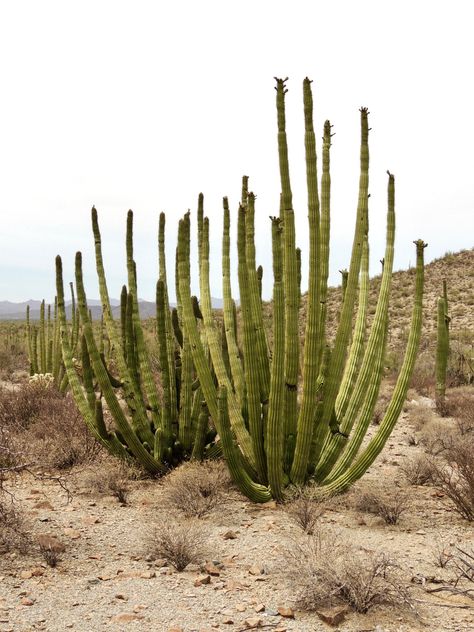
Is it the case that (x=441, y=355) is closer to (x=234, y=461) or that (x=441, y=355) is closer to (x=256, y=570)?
(x=234, y=461)

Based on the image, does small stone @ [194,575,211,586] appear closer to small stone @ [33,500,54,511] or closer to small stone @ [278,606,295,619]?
small stone @ [278,606,295,619]

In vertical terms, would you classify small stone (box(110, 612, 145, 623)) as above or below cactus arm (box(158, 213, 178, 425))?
below

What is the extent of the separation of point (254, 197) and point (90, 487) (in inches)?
138

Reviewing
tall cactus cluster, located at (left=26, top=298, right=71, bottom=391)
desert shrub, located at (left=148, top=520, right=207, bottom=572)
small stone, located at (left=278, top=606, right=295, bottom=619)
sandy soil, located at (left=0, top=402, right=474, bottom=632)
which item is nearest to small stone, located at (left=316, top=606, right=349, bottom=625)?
sandy soil, located at (left=0, top=402, right=474, bottom=632)

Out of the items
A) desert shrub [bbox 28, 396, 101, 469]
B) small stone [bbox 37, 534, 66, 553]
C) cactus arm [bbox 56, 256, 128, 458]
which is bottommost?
small stone [bbox 37, 534, 66, 553]

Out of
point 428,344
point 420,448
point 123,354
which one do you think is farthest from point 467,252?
point 123,354

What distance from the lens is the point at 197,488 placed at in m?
6.32

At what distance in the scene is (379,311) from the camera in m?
6.52

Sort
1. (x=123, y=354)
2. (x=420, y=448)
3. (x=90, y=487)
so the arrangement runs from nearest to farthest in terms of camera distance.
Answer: (x=90, y=487)
(x=123, y=354)
(x=420, y=448)

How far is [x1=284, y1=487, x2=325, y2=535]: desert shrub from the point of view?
544cm

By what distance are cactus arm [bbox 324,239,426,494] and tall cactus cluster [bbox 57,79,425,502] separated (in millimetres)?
12

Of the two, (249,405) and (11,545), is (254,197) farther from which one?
(11,545)

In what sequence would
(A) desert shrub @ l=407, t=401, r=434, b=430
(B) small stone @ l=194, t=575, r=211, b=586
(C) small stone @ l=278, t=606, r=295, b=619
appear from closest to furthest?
1. (C) small stone @ l=278, t=606, r=295, b=619
2. (B) small stone @ l=194, t=575, r=211, b=586
3. (A) desert shrub @ l=407, t=401, r=434, b=430

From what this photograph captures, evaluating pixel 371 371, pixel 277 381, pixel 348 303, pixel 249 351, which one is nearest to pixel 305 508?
pixel 277 381
